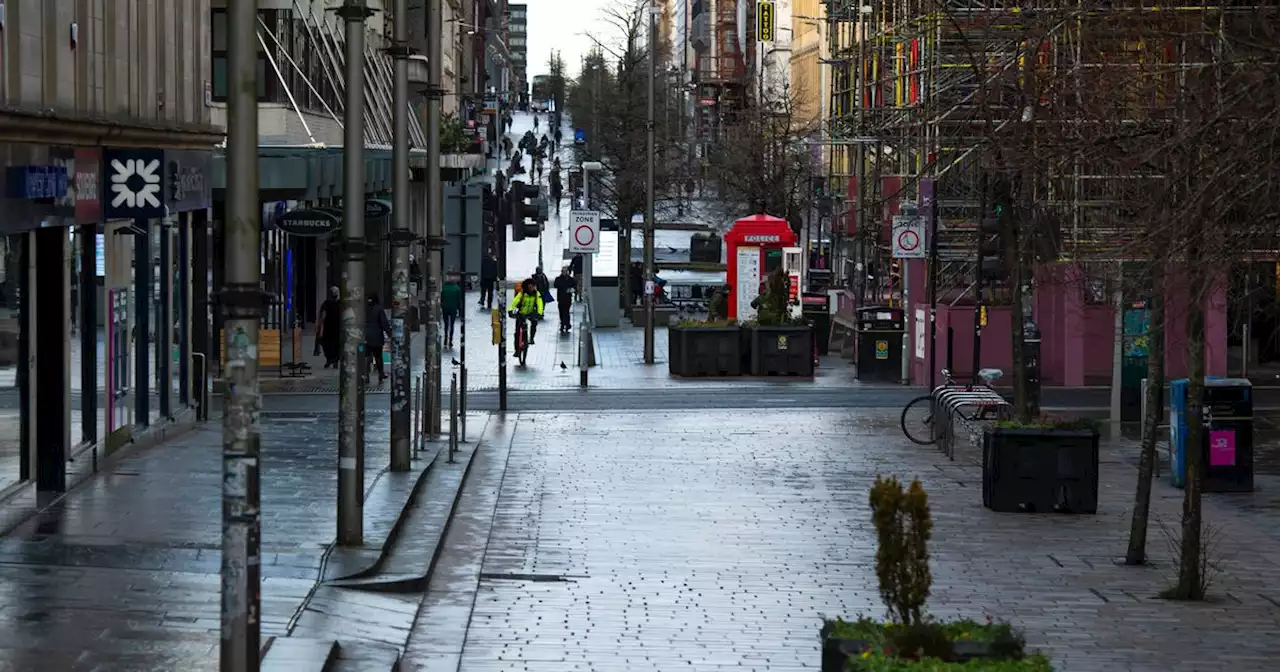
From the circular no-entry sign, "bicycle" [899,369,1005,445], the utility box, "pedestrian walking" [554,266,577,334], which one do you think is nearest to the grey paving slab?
"bicycle" [899,369,1005,445]

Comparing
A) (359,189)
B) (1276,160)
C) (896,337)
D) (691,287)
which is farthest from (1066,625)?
(691,287)

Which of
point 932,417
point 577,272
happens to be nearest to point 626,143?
point 577,272

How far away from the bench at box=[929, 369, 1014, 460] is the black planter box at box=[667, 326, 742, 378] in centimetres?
1082

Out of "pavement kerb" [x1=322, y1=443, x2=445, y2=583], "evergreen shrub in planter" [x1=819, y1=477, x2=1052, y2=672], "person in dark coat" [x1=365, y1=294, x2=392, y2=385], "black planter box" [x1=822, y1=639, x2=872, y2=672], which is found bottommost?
"pavement kerb" [x1=322, y1=443, x2=445, y2=583]

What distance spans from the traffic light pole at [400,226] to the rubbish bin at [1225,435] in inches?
322

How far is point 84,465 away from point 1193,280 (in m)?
11.5

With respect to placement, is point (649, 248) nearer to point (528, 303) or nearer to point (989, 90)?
point (528, 303)

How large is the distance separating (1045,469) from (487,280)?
37267 millimetres

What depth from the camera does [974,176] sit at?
38031mm

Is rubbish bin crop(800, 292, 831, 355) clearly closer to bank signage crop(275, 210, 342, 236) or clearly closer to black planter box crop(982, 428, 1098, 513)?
bank signage crop(275, 210, 342, 236)

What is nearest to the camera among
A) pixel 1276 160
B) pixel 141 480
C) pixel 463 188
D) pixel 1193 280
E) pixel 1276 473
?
pixel 1276 160

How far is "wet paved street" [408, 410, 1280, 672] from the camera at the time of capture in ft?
43.9

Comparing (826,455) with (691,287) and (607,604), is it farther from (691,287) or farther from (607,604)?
(691,287)

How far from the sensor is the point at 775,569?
16531mm
